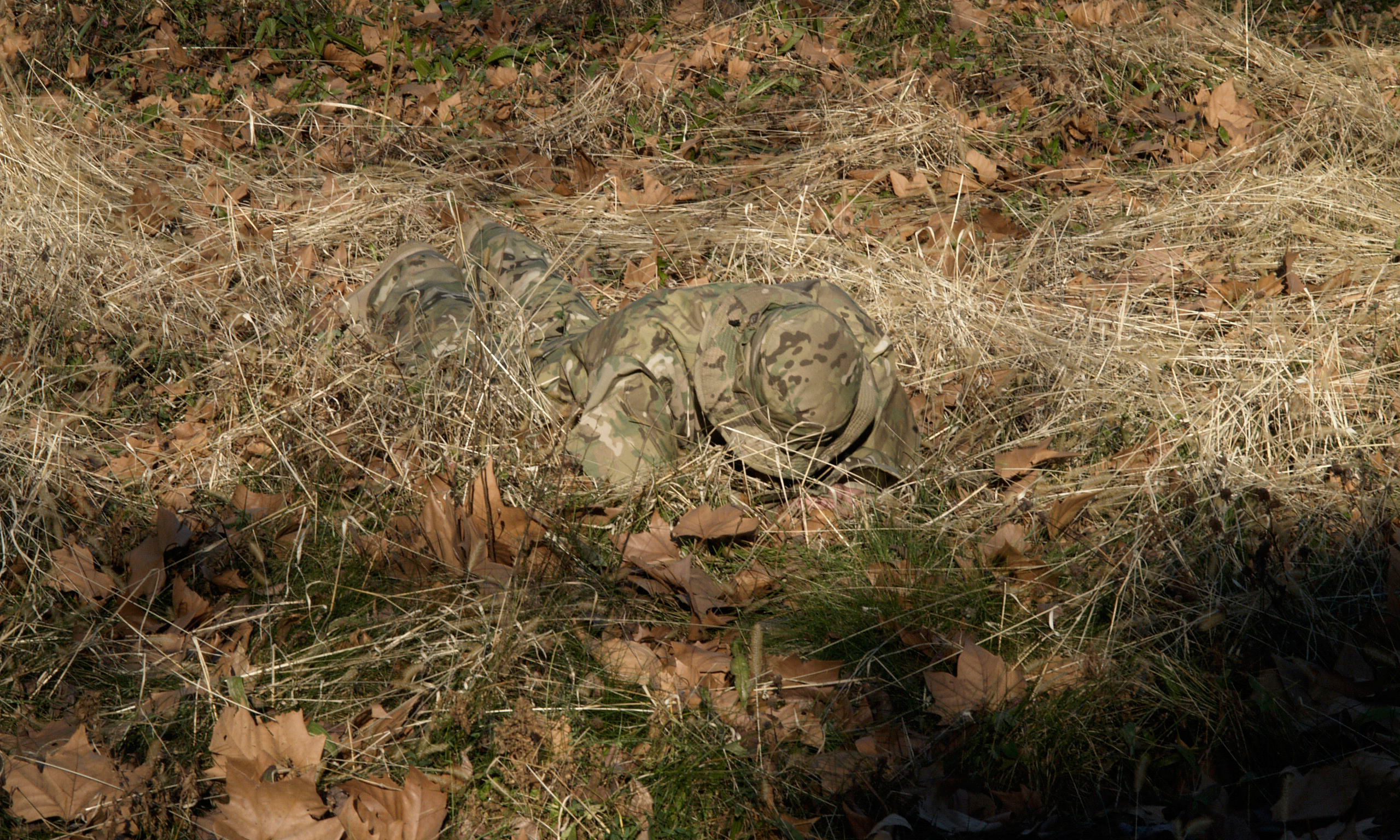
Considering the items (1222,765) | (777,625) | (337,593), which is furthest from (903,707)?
(337,593)

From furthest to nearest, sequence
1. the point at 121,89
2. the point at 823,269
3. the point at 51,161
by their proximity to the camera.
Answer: the point at 121,89
the point at 51,161
the point at 823,269

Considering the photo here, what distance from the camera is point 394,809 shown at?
7.27ft

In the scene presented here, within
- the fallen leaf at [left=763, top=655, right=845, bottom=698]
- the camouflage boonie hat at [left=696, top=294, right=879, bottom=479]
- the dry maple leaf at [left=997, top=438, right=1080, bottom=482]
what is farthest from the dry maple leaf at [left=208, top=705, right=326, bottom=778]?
the dry maple leaf at [left=997, top=438, right=1080, bottom=482]

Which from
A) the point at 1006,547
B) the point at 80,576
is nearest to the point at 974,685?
the point at 1006,547

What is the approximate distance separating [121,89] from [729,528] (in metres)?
4.97

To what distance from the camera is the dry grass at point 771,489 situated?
2.45m

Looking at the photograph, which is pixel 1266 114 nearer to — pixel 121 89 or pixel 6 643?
pixel 6 643

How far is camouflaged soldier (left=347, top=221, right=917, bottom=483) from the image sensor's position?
3016 mm

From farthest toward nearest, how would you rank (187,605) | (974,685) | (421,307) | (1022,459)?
(421,307) → (1022,459) → (187,605) → (974,685)

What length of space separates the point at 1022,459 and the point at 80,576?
2528 millimetres

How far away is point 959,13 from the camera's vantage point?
6.33 metres

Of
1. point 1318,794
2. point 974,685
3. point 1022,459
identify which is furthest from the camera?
point 1022,459

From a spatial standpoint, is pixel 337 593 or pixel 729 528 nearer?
pixel 337 593

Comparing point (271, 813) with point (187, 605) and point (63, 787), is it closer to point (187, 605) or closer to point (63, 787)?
point (63, 787)
